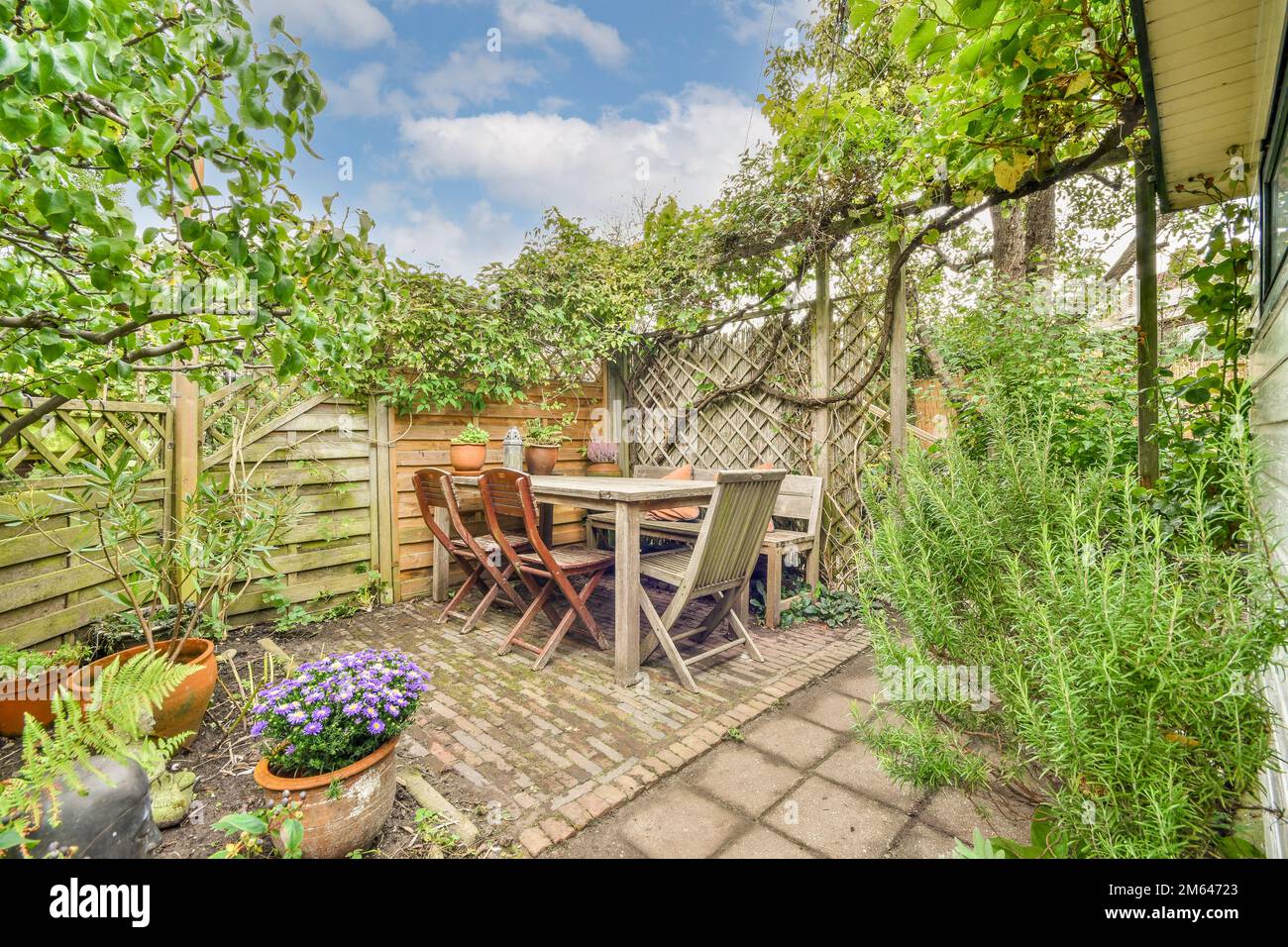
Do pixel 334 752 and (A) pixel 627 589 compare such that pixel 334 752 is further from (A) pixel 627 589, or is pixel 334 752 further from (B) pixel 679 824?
(A) pixel 627 589

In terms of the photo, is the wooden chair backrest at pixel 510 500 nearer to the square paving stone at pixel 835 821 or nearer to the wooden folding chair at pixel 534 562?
the wooden folding chair at pixel 534 562

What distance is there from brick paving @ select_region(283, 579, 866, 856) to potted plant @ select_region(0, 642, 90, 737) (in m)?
1.18

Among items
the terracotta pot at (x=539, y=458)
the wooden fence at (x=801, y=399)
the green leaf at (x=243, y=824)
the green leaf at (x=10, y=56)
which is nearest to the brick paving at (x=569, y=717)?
the green leaf at (x=243, y=824)

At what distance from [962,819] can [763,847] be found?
64cm

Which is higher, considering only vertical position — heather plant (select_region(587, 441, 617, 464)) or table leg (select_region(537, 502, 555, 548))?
heather plant (select_region(587, 441, 617, 464))

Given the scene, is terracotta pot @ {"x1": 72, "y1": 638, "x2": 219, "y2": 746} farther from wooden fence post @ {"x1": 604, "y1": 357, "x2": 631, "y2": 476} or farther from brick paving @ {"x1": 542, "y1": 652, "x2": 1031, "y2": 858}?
wooden fence post @ {"x1": 604, "y1": 357, "x2": 631, "y2": 476}

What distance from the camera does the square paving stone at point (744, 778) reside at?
72.0 inches

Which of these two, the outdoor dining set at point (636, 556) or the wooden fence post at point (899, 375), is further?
the wooden fence post at point (899, 375)

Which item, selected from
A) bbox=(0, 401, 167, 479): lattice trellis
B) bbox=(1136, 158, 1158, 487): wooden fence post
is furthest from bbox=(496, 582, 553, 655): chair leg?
bbox=(1136, 158, 1158, 487): wooden fence post

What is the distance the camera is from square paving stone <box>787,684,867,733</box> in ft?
7.66

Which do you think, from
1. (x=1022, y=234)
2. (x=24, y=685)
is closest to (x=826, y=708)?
(x=24, y=685)

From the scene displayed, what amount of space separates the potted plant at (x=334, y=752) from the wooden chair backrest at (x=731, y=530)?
144cm
